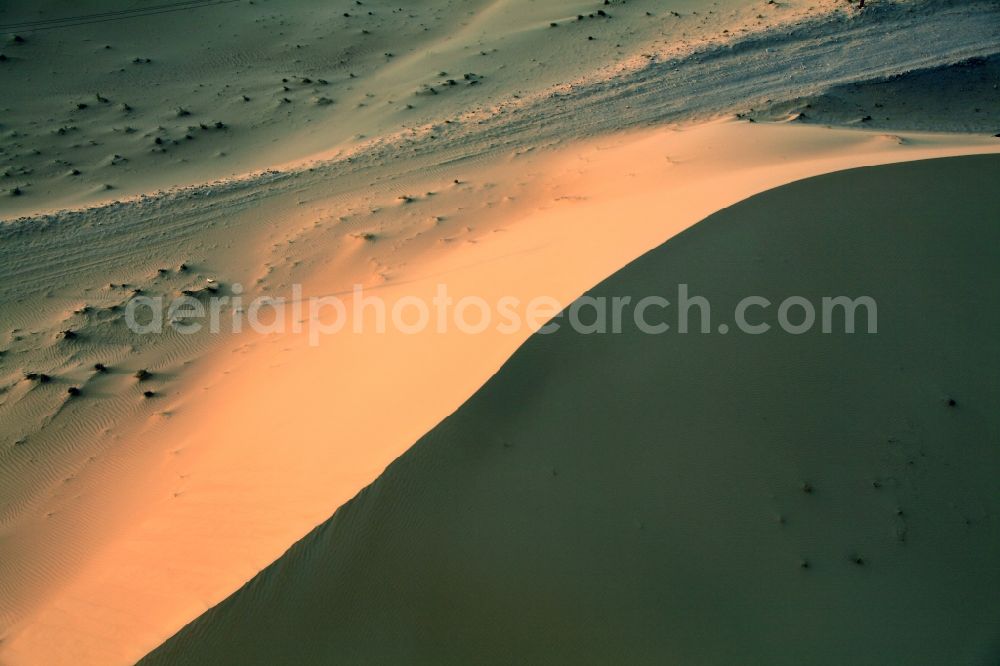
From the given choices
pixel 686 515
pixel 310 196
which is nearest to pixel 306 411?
pixel 686 515

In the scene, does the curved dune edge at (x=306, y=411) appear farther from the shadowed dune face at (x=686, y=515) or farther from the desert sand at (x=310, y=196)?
the shadowed dune face at (x=686, y=515)

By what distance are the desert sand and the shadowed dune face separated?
19cm

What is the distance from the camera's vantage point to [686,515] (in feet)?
14.2

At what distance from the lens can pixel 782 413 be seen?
482cm

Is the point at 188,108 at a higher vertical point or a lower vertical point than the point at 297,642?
higher

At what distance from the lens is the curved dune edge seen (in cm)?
433

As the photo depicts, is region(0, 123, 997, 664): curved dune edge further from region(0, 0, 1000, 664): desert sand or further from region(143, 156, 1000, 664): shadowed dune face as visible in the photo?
region(143, 156, 1000, 664): shadowed dune face

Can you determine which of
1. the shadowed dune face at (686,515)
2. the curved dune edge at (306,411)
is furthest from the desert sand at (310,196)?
the shadowed dune face at (686,515)

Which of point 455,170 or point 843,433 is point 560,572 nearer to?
point 843,433

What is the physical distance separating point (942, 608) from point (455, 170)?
8595mm

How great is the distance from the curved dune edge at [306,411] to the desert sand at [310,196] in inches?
1.2

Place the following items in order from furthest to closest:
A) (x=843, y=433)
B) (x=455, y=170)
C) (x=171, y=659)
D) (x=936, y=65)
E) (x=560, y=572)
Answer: (x=936, y=65)
(x=455, y=170)
(x=843, y=433)
(x=560, y=572)
(x=171, y=659)

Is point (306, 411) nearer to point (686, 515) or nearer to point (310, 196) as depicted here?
point (686, 515)

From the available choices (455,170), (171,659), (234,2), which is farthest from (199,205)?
(234,2)
